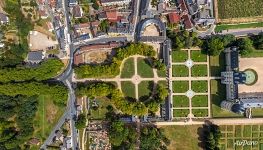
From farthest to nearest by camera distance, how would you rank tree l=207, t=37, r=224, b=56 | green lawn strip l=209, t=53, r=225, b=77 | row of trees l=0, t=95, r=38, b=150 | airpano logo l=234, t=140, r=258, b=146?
1. airpano logo l=234, t=140, r=258, b=146
2. green lawn strip l=209, t=53, r=225, b=77
3. row of trees l=0, t=95, r=38, b=150
4. tree l=207, t=37, r=224, b=56

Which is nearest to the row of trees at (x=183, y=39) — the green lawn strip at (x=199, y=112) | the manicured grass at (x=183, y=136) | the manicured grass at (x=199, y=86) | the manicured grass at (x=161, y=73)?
the manicured grass at (x=161, y=73)

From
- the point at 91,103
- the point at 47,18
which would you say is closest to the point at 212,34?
the point at 91,103

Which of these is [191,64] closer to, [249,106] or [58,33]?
[249,106]

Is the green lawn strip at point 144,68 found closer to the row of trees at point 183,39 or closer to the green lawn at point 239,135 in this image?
the row of trees at point 183,39

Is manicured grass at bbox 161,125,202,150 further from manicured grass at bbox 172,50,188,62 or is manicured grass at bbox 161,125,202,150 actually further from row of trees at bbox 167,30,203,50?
row of trees at bbox 167,30,203,50

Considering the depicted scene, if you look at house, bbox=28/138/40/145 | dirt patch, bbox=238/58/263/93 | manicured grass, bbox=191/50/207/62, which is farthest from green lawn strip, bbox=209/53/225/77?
house, bbox=28/138/40/145
